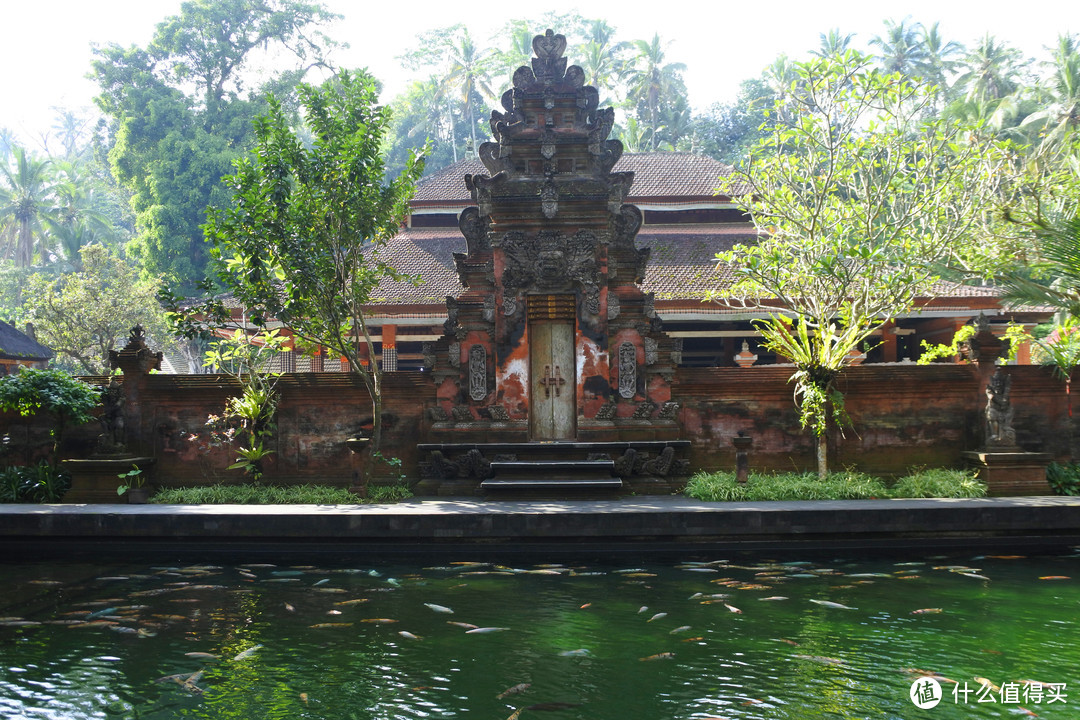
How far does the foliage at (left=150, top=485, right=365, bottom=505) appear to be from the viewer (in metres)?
11.1

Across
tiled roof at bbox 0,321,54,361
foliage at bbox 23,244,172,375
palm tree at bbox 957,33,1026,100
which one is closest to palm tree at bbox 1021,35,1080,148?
palm tree at bbox 957,33,1026,100

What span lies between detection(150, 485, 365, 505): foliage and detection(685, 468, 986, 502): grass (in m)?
4.89

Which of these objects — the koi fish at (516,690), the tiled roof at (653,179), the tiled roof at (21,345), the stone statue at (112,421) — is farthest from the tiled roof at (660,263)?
the tiled roof at (21,345)

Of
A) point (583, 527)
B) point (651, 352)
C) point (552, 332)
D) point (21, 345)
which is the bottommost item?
point (583, 527)

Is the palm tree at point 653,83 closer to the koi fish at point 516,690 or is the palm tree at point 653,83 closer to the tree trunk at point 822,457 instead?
the tree trunk at point 822,457

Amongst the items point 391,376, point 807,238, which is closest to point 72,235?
point 391,376

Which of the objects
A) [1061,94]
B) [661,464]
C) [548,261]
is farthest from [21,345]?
[1061,94]

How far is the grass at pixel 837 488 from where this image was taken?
35.3ft

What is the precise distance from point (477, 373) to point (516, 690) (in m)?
7.44

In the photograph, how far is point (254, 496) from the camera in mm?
11258

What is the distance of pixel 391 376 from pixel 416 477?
1.57 metres

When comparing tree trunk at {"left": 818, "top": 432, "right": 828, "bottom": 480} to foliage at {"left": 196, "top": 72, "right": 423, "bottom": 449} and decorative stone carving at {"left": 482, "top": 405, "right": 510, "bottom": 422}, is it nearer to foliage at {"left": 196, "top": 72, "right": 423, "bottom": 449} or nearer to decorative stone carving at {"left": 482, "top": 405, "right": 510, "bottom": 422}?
decorative stone carving at {"left": 482, "top": 405, "right": 510, "bottom": 422}

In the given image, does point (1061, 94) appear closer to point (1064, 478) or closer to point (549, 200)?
point (1064, 478)

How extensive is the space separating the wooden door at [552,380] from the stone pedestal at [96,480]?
587cm
